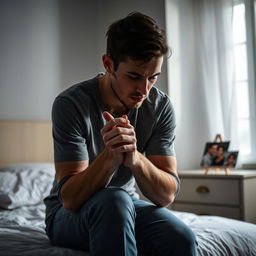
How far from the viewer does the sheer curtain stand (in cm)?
297

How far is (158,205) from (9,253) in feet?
1.52

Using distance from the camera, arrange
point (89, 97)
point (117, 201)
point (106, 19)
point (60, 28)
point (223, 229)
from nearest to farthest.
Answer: point (117, 201)
point (89, 97)
point (223, 229)
point (60, 28)
point (106, 19)

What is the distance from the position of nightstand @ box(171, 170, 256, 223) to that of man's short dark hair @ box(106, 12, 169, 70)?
1444mm

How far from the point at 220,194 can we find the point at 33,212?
113cm

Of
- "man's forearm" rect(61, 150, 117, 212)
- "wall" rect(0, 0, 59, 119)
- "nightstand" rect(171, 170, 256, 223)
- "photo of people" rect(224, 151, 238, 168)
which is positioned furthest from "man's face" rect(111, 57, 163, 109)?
"wall" rect(0, 0, 59, 119)

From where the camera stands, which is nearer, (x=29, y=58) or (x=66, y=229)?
(x=66, y=229)

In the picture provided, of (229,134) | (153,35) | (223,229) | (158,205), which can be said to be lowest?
(223,229)

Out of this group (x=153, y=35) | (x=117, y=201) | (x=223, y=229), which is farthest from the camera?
(x=223, y=229)

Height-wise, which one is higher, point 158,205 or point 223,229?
point 158,205

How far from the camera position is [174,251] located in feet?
3.56

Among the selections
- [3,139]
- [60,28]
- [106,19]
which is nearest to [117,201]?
[3,139]

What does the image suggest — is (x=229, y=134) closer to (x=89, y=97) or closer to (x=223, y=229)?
(x=223, y=229)

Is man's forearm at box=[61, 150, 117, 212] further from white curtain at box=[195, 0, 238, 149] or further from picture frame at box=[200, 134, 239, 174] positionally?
white curtain at box=[195, 0, 238, 149]

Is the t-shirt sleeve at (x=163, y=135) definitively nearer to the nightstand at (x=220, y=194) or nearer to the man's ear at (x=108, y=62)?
the man's ear at (x=108, y=62)
